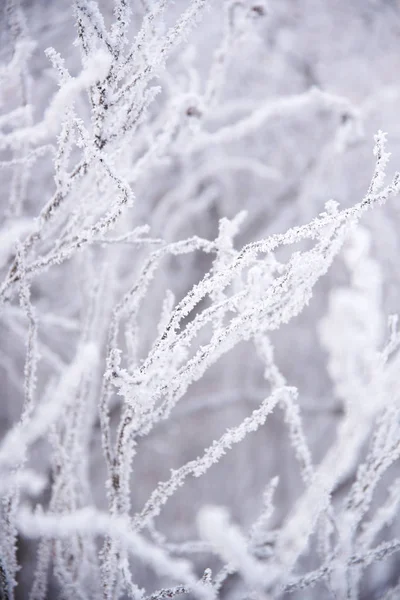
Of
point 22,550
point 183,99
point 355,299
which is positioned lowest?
point 355,299

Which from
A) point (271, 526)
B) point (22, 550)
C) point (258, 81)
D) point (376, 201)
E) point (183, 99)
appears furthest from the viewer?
point (258, 81)

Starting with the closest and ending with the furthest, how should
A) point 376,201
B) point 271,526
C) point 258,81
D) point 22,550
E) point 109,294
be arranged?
point 376,201 → point 109,294 → point 22,550 → point 271,526 → point 258,81

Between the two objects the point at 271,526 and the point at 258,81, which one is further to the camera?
the point at 258,81

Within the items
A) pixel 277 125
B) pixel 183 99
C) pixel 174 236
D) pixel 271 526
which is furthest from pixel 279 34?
pixel 271 526

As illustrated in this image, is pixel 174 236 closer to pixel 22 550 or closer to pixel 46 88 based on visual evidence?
pixel 46 88

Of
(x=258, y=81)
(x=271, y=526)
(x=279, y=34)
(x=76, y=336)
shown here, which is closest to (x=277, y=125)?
(x=258, y=81)

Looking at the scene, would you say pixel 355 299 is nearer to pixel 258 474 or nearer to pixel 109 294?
pixel 109 294

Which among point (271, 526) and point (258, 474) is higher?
point (258, 474)
